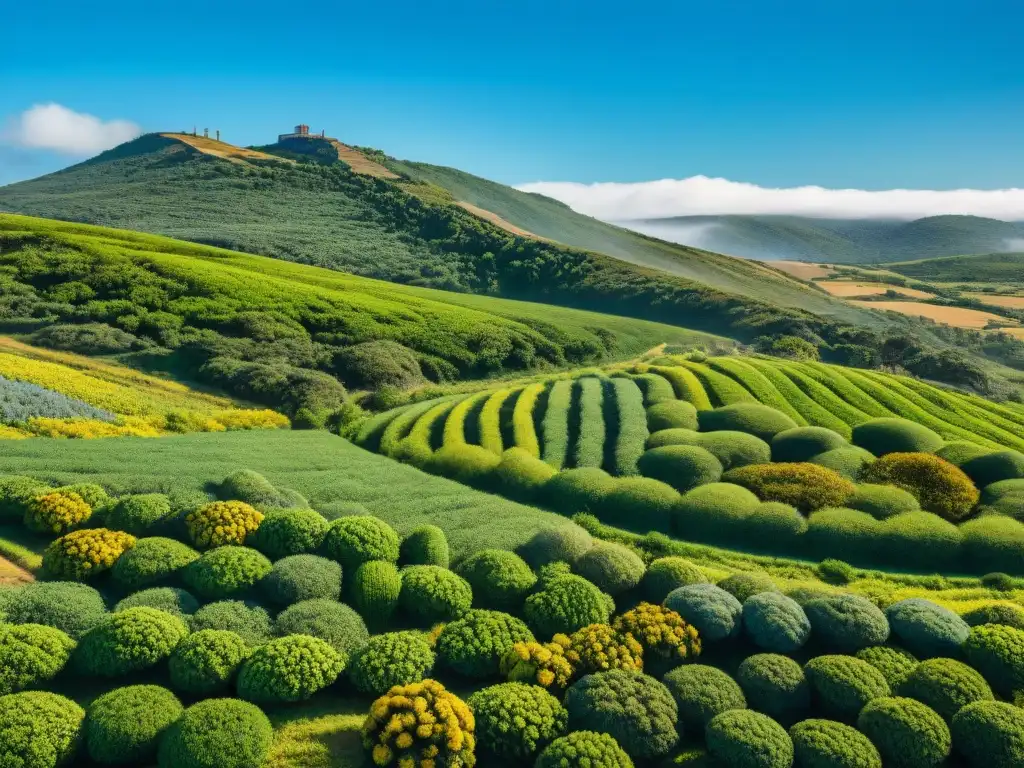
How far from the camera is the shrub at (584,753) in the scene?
42.0 ft

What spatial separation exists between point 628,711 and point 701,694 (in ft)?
6.28

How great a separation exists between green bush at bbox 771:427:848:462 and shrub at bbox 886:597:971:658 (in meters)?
13.1

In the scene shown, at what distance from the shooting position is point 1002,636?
1686cm

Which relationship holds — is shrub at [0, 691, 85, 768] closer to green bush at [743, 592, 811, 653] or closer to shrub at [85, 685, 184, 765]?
shrub at [85, 685, 184, 765]

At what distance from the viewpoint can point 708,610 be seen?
57.2ft

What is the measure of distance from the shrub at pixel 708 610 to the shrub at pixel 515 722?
466cm

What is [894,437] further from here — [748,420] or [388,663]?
[388,663]

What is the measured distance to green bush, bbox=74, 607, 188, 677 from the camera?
1452cm

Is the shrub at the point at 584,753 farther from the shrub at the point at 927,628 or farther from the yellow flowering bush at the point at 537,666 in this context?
the shrub at the point at 927,628

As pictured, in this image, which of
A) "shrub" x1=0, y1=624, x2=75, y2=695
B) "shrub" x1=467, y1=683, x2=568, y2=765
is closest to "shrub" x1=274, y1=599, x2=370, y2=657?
"shrub" x1=467, y1=683, x2=568, y2=765

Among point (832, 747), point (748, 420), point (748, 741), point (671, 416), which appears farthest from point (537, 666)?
point (748, 420)

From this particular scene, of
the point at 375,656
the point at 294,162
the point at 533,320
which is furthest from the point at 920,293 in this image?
the point at 375,656

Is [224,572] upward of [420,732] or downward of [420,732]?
upward

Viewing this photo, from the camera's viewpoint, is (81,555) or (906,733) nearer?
(906,733)
